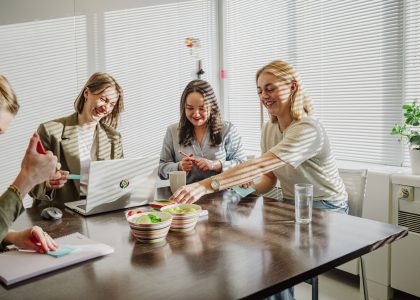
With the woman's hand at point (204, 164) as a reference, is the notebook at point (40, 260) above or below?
below

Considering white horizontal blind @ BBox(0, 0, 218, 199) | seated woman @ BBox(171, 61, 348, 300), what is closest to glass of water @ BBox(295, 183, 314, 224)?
seated woman @ BBox(171, 61, 348, 300)

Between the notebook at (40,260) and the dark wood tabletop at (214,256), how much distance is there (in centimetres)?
2

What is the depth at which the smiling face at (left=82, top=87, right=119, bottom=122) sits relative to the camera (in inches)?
85.1

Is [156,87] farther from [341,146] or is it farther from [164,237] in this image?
[164,237]

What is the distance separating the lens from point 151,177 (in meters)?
1.73


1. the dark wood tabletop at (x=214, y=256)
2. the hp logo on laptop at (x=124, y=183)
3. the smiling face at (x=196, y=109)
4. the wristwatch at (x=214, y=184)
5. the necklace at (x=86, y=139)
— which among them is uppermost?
the smiling face at (x=196, y=109)

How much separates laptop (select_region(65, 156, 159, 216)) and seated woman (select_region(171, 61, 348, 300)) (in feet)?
0.60

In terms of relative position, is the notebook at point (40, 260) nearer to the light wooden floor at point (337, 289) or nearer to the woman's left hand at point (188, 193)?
the woman's left hand at point (188, 193)

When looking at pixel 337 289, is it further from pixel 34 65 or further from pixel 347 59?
pixel 34 65

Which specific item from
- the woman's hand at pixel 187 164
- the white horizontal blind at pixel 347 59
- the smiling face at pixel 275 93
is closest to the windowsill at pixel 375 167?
the white horizontal blind at pixel 347 59

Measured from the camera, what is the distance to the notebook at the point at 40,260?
1028 mm

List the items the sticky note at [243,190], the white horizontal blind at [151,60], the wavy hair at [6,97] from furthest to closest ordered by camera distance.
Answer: the white horizontal blind at [151,60] < the sticky note at [243,190] < the wavy hair at [6,97]

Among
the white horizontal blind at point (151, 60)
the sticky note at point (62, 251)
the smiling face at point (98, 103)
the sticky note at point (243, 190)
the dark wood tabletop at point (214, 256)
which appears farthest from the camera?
the white horizontal blind at point (151, 60)

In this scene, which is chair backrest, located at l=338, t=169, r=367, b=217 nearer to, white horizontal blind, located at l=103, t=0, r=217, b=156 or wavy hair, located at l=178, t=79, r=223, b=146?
wavy hair, located at l=178, t=79, r=223, b=146
